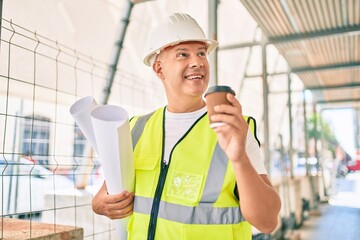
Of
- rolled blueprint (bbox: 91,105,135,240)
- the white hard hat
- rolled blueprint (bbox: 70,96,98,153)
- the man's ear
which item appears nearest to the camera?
rolled blueprint (bbox: 91,105,135,240)

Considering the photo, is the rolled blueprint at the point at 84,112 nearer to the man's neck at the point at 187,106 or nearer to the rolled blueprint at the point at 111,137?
the rolled blueprint at the point at 111,137

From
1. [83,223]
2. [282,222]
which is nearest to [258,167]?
[83,223]

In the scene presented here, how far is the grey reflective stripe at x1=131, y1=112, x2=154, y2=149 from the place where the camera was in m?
1.41

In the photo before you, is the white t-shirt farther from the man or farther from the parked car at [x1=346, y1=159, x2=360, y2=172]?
the parked car at [x1=346, y1=159, x2=360, y2=172]

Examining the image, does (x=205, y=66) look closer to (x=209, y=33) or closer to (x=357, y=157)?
(x=209, y=33)

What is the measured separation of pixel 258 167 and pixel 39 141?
284 cm

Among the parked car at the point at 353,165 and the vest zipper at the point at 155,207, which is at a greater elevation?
the vest zipper at the point at 155,207

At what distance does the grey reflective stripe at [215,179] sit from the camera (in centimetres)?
113

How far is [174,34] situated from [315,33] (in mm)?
4448

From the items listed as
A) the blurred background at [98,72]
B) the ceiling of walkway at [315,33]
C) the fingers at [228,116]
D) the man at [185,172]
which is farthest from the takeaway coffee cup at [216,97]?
the ceiling of walkway at [315,33]

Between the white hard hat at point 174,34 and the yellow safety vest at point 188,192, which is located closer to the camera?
the yellow safety vest at point 188,192

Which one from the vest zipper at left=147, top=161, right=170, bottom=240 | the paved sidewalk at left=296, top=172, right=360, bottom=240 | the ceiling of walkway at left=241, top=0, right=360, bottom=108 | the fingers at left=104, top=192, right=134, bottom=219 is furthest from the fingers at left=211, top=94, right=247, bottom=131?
the paved sidewalk at left=296, top=172, right=360, bottom=240

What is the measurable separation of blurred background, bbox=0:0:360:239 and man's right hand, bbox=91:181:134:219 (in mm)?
523

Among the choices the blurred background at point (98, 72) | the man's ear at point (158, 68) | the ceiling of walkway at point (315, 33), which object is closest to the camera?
the man's ear at point (158, 68)
